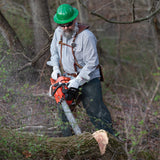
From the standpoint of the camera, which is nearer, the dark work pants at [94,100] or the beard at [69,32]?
the beard at [69,32]

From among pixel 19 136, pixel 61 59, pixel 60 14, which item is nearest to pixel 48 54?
pixel 61 59

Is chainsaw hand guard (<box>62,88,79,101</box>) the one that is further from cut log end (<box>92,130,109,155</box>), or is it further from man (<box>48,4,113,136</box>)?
cut log end (<box>92,130,109,155</box>)

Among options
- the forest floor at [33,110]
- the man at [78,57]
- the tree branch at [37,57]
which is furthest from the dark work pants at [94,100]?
the tree branch at [37,57]

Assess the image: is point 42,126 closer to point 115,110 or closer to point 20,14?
point 115,110

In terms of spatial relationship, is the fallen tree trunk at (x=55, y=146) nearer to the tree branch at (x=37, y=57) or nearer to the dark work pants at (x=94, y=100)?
the dark work pants at (x=94, y=100)

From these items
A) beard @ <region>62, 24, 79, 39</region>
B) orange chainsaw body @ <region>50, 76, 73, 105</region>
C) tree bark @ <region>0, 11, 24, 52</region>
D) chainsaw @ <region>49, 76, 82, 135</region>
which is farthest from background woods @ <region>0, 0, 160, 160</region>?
beard @ <region>62, 24, 79, 39</region>

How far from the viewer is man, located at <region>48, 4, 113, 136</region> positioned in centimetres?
339

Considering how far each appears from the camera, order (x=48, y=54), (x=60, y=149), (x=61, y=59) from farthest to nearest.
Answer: (x=48, y=54) → (x=61, y=59) → (x=60, y=149)

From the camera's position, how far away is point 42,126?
3.82 metres

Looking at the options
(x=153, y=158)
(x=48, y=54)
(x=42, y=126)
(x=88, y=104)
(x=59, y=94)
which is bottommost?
(x=153, y=158)

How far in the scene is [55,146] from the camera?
9.60 feet

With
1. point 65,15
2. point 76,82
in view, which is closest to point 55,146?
point 76,82

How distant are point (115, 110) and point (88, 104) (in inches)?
68.5

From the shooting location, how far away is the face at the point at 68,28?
3.40 meters
